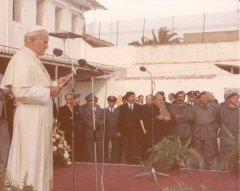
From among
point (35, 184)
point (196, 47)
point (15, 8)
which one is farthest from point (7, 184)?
point (196, 47)

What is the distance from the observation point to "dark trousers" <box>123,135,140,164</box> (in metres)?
10.5

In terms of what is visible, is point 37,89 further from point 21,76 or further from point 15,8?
point 15,8

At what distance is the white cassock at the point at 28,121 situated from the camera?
15.6 feet

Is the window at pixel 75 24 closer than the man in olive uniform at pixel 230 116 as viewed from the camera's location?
No

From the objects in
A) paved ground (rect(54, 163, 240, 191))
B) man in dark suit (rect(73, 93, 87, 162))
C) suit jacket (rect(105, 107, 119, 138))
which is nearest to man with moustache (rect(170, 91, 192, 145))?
paved ground (rect(54, 163, 240, 191))

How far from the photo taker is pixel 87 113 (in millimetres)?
10414

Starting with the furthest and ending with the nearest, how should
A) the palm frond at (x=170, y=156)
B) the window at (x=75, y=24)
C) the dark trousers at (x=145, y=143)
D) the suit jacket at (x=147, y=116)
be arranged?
the window at (x=75, y=24), the dark trousers at (x=145, y=143), the suit jacket at (x=147, y=116), the palm frond at (x=170, y=156)

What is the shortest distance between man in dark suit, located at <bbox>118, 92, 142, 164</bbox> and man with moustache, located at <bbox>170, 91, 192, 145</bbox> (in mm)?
945

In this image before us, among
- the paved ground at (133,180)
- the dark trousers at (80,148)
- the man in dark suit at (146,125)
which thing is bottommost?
the paved ground at (133,180)

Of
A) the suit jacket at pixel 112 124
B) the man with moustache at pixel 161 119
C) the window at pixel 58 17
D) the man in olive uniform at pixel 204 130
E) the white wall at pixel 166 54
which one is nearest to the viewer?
the man in olive uniform at pixel 204 130

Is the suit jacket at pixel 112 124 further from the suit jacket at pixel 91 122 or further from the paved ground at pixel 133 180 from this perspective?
the paved ground at pixel 133 180

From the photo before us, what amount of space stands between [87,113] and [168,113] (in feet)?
5.63

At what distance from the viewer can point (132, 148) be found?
10516 mm

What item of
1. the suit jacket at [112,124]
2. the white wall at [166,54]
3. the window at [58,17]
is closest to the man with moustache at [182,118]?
the suit jacket at [112,124]
